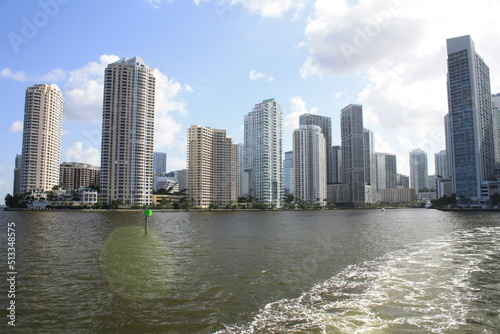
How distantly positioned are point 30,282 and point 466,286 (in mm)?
30810

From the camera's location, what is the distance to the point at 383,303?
18.4 metres

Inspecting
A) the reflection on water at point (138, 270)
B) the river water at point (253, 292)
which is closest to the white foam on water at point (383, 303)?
the river water at point (253, 292)

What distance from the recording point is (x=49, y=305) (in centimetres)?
1792

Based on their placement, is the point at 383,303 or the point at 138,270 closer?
the point at 383,303

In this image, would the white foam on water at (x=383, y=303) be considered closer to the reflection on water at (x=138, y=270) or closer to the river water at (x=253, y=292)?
the river water at (x=253, y=292)

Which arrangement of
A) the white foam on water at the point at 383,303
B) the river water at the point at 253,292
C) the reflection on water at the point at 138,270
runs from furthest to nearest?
the reflection on water at the point at 138,270 → the river water at the point at 253,292 → the white foam on water at the point at 383,303

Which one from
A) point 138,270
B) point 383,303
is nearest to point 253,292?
point 383,303

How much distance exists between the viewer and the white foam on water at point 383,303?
14961mm

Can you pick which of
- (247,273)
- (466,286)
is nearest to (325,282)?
(247,273)

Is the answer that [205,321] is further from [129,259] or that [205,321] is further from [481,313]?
[129,259]

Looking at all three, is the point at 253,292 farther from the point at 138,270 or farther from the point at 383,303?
the point at 138,270

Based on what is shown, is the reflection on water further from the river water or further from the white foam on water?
the white foam on water

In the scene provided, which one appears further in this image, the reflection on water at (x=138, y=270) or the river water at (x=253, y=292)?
the reflection on water at (x=138, y=270)

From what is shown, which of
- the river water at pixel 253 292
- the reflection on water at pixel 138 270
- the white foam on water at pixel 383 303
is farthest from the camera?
the reflection on water at pixel 138 270
